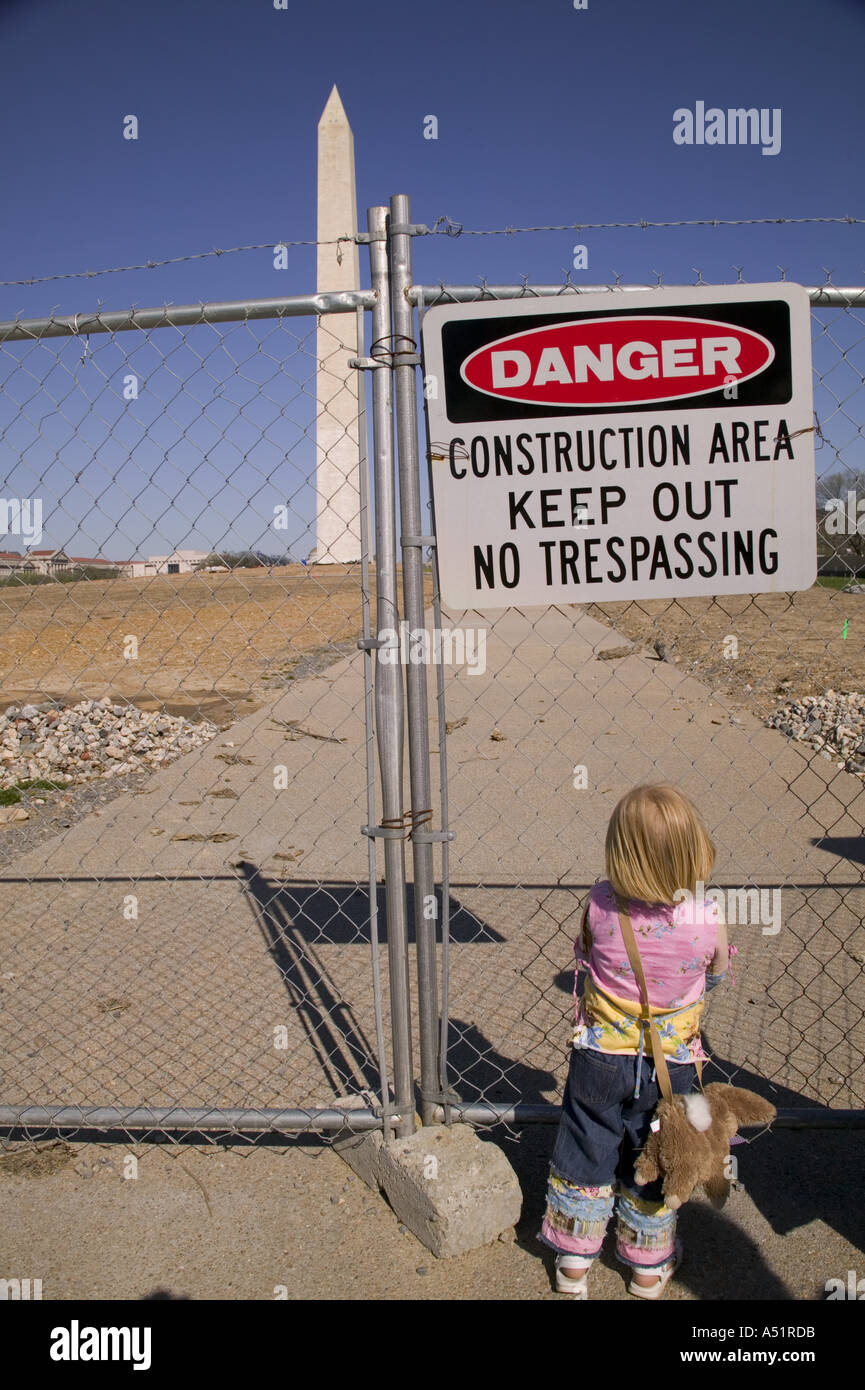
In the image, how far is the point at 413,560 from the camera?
7.76 ft

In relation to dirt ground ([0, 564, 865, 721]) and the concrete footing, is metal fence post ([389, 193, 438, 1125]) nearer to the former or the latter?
the concrete footing

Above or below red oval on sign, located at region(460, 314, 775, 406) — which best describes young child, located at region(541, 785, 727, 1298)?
below

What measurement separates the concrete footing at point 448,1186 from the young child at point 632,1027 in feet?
0.56

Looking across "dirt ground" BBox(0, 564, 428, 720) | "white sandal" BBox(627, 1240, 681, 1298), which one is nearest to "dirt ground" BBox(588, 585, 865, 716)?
"dirt ground" BBox(0, 564, 428, 720)

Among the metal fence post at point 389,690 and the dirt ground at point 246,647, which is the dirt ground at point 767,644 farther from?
the metal fence post at point 389,690

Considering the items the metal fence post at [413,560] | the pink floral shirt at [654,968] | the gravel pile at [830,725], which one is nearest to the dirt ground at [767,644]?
the gravel pile at [830,725]

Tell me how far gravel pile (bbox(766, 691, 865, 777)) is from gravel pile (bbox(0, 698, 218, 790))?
4987mm

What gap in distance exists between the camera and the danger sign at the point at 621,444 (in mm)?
2348

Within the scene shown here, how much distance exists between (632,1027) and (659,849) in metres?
0.43

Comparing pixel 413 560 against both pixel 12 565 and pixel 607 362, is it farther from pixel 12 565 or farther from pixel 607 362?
pixel 12 565

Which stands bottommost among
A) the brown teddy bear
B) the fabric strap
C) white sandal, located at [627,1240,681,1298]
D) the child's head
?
white sandal, located at [627,1240,681,1298]

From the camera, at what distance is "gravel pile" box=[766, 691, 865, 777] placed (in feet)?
22.7
